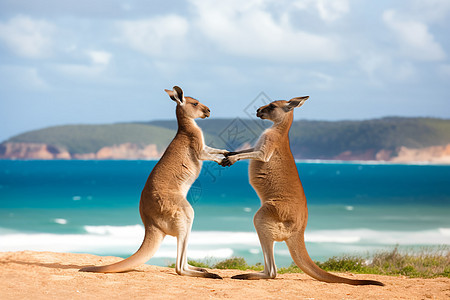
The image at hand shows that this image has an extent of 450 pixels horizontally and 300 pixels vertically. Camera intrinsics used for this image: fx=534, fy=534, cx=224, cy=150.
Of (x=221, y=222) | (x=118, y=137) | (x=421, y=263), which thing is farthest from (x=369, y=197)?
(x=118, y=137)

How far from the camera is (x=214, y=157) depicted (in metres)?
8.59

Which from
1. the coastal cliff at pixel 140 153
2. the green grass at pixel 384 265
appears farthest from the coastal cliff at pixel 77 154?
the green grass at pixel 384 265

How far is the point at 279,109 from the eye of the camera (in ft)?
28.9

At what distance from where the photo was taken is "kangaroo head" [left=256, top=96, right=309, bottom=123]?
872 cm

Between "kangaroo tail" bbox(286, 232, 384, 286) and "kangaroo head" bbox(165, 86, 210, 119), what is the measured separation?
2532 mm

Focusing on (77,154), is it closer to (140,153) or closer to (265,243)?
(140,153)

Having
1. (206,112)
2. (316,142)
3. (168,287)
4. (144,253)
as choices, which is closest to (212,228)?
(206,112)

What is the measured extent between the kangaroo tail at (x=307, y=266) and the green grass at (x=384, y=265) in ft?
9.45

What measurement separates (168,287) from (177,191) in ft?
5.15

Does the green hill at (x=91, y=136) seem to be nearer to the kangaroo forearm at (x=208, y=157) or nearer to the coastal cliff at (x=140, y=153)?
the coastal cliff at (x=140, y=153)

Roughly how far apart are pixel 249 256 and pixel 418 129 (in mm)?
113203

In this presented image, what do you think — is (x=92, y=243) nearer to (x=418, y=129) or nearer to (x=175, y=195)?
(x=175, y=195)

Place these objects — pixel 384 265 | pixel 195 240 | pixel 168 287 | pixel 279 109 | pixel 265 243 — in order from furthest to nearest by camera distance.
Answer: pixel 195 240
pixel 384 265
pixel 279 109
pixel 265 243
pixel 168 287

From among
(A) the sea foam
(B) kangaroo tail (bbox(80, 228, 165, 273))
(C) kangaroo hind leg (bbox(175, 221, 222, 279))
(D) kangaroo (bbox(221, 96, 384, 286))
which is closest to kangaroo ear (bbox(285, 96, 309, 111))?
(D) kangaroo (bbox(221, 96, 384, 286))
